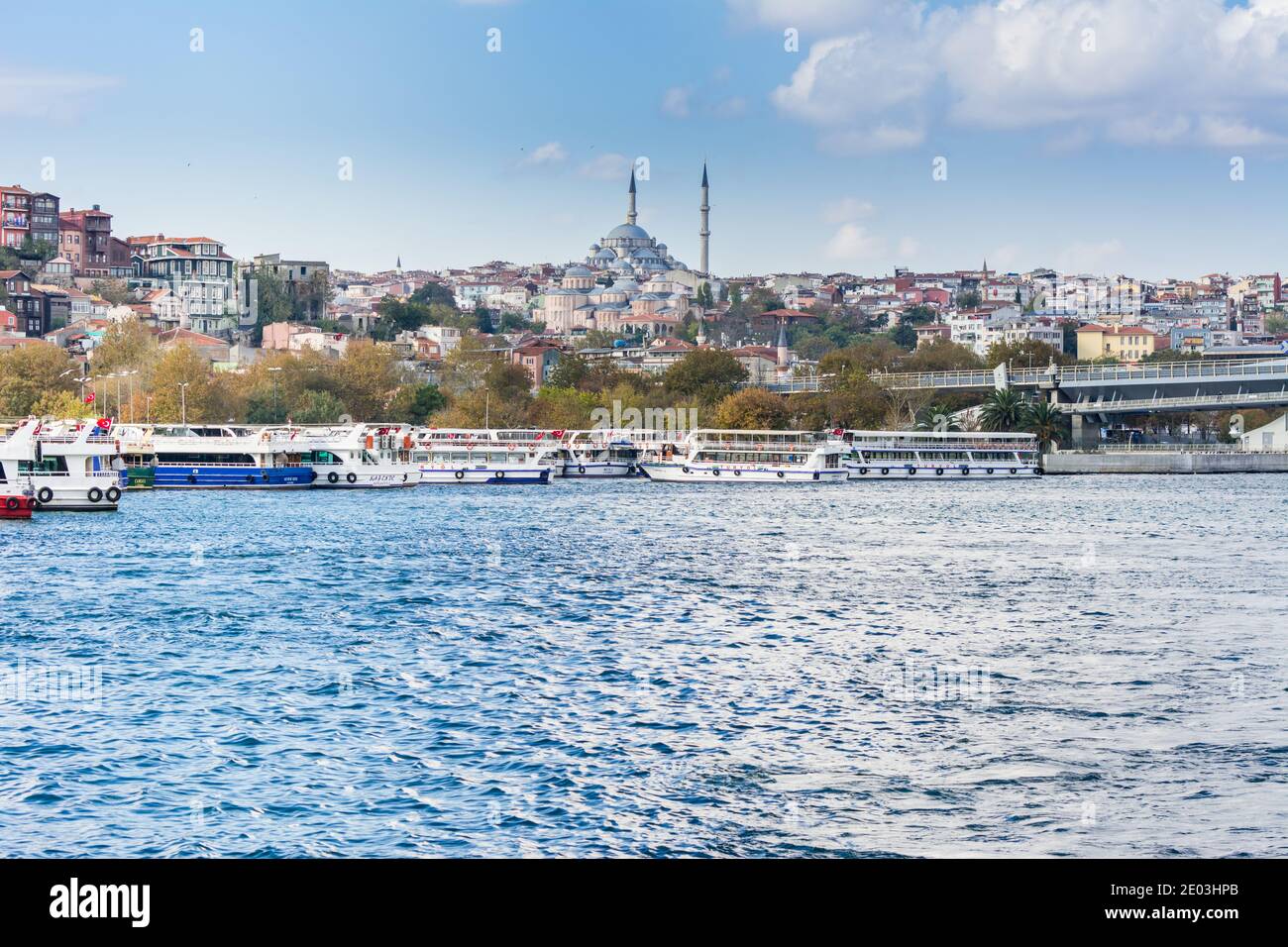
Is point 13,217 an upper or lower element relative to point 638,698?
upper

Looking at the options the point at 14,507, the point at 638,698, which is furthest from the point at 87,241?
the point at 638,698

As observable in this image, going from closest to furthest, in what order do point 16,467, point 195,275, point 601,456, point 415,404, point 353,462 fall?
1. point 16,467
2. point 353,462
3. point 601,456
4. point 415,404
5. point 195,275

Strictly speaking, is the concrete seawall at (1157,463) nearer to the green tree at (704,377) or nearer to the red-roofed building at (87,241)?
the green tree at (704,377)

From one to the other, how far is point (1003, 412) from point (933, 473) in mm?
10251

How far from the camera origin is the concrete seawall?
5969 cm

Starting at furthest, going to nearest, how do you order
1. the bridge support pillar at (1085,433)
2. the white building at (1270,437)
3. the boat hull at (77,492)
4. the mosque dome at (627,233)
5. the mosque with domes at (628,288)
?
the mosque dome at (627,233), the mosque with domes at (628,288), the white building at (1270,437), the bridge support pillar at (1085,433), the boat hull at (77,492)

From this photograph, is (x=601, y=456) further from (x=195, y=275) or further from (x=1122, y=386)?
(x=195, y=275)

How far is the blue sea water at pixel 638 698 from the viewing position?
8727 millimetres

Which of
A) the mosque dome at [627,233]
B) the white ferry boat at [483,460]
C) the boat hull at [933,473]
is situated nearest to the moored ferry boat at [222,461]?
the white ferry boat at [483,460]

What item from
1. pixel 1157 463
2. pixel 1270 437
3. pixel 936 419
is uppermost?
pixel 936 419

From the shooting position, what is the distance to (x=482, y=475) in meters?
48.0

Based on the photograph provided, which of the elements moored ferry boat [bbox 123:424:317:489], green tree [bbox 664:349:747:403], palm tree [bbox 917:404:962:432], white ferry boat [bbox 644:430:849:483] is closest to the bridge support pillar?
palm tree [bbox 917:404:962:432]

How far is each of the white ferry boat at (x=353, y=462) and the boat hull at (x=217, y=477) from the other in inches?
49.9
